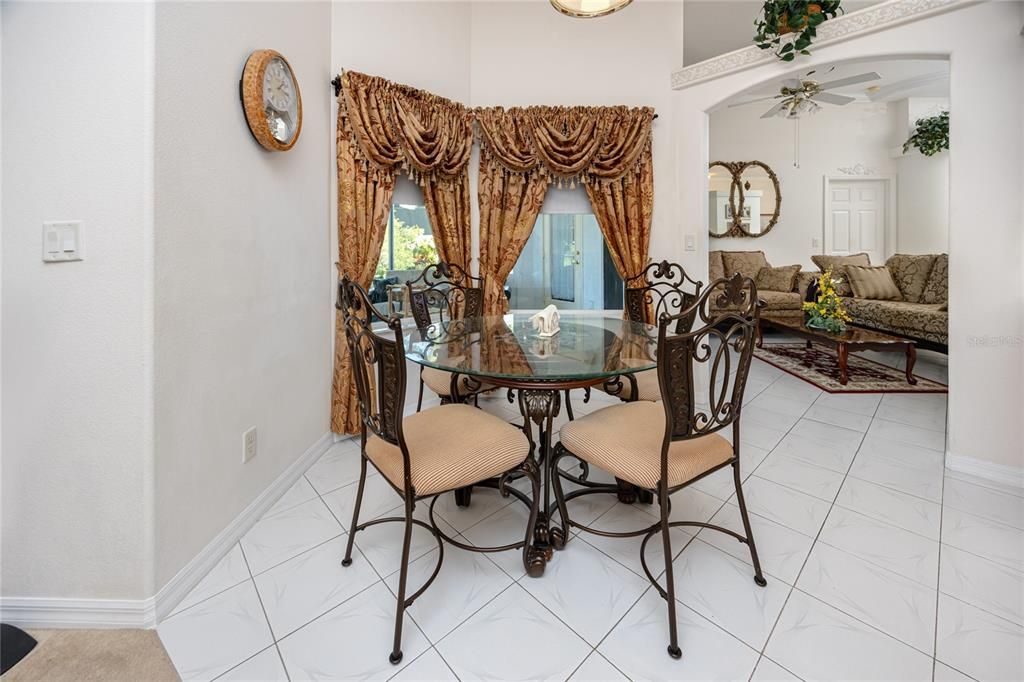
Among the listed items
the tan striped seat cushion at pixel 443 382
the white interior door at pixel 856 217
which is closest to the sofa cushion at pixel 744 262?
the white interior door at pixel 856 217

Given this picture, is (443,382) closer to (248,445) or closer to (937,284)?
(248,445)

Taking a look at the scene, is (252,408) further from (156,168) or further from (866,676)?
(866,676)

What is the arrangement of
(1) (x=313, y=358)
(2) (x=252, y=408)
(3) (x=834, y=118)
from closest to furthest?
(2) (x=252, y=408), (1) (x=313, y=358), (3) (x=834, y=118)

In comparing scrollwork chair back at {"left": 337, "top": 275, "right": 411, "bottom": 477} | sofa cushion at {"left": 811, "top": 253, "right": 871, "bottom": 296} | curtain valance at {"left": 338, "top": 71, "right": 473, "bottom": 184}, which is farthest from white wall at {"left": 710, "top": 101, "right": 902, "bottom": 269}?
scrollwork chair back at {"left": 337, "top": 275, "right": 411, "bottom": 477}

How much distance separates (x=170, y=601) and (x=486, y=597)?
99 centimetres

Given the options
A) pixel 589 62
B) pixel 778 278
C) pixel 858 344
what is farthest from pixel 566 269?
pixel 778 278

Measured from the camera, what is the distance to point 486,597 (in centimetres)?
141

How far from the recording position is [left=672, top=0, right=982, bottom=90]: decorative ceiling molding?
219 centimetres

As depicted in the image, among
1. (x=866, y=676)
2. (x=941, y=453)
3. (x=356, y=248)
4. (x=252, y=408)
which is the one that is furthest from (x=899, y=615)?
(x=356, y=248)

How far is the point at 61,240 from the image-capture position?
48.4 inches

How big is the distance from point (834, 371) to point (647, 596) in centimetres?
382

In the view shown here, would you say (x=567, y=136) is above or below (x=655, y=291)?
above

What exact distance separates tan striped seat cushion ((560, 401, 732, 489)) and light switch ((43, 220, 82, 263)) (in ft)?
5.11

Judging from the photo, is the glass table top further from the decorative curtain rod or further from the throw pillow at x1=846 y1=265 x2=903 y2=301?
the throw pillow at x1=846 y1=265 x2=903 y2=301
